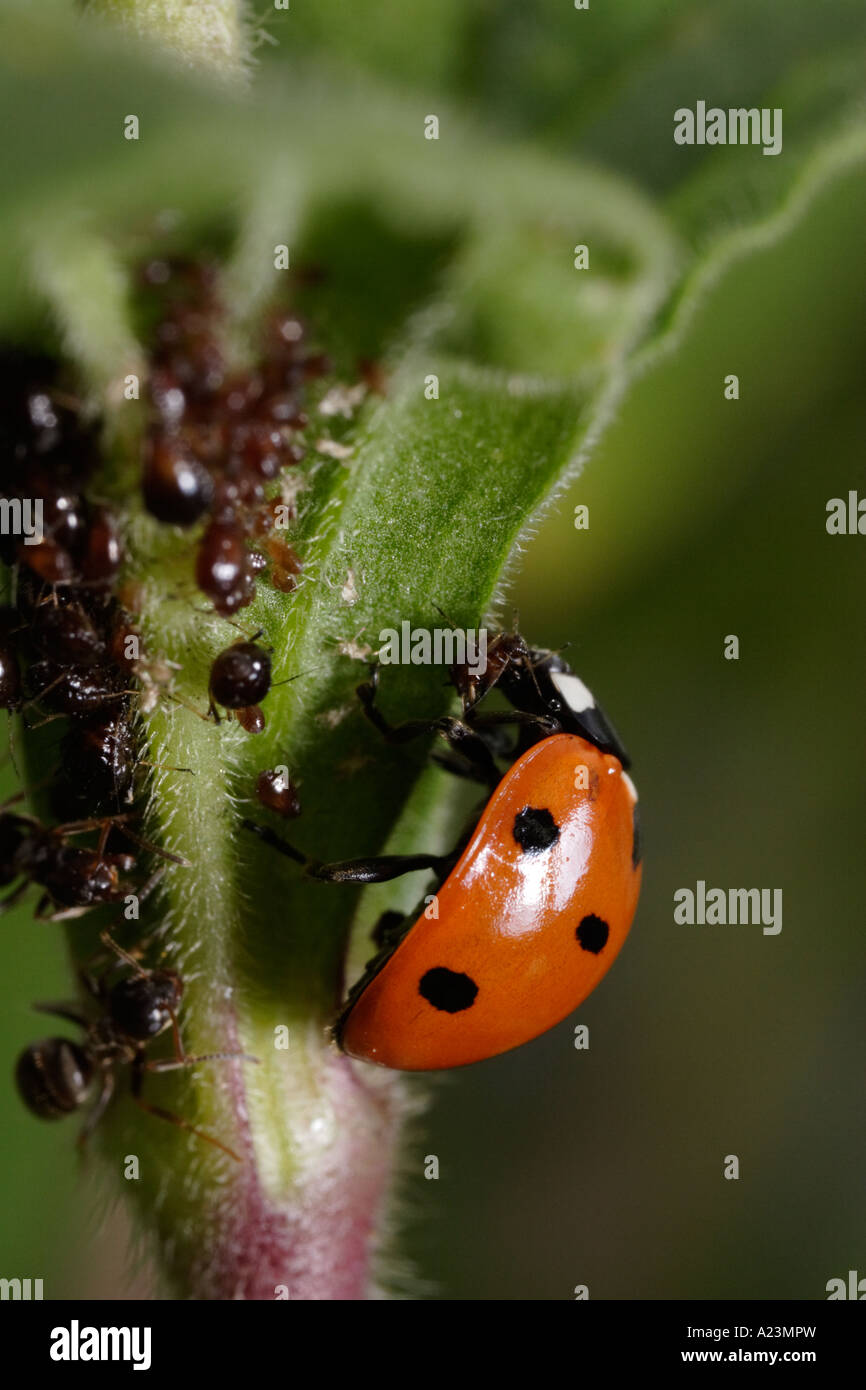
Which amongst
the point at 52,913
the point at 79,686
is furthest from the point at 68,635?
→ the point at 52,913

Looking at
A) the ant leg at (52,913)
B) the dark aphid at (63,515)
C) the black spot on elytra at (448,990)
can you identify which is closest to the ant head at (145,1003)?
the ant leg at (52,913)

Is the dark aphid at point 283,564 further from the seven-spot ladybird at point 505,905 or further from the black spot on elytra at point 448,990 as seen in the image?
the black spot on elytra at point 448,990

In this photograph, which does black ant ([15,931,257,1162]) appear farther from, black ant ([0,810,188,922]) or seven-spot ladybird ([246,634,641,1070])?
seven-spot ladybird ([246,634,641,1070])

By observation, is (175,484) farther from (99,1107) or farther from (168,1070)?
(99,1107)

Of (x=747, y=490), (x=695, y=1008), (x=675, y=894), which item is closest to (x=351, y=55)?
(x=747, y=490)

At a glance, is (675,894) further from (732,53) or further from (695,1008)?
(732,53)

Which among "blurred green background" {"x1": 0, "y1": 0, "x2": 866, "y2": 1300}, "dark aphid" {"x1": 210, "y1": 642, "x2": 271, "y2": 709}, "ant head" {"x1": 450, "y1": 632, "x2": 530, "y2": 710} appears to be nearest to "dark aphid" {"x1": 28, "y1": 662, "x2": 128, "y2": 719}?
"dark aphid" {"x1": 210, "y1": 642, "x2": 271, "y2": 709}
